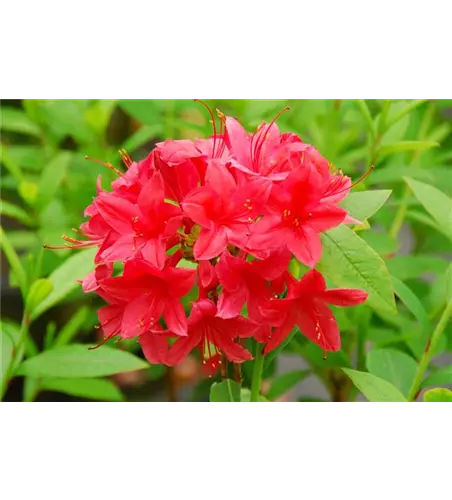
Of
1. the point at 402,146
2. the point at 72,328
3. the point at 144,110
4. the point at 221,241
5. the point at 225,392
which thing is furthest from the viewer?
the point at 144,110

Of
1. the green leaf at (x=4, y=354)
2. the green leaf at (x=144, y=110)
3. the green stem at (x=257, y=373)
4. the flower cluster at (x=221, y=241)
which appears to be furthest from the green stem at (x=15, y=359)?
the green leaf at (x=144, y=110)

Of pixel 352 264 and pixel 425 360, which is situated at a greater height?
pixel 352 264

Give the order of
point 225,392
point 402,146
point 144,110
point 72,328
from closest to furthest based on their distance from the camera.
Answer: point 225,392 → point 402,146 → point 72,328 → point 144,110

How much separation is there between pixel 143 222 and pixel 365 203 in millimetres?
208

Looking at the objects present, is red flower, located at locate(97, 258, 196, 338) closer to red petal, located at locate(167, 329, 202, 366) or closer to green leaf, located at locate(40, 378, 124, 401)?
red petal, located at locate(167, 329, 202, 366)

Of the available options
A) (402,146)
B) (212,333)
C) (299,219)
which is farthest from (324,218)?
(402,146)

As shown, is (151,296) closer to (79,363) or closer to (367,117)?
(79,363)

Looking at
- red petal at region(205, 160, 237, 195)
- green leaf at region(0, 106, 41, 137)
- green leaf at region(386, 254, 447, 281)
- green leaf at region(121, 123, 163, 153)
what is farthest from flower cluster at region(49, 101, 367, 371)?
green leaf at region(0, 106, 41, 137)

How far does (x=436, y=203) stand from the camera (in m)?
0.74

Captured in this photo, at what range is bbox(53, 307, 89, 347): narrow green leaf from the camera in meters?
0.90

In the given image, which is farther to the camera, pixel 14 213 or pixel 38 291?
pixel 14 213

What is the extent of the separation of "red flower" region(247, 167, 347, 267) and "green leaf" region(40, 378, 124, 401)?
34 cm

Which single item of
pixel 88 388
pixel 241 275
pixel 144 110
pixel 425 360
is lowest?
pixel 88 388

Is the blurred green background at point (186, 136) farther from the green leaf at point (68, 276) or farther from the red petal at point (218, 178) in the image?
the red petal at point (218, 178)
